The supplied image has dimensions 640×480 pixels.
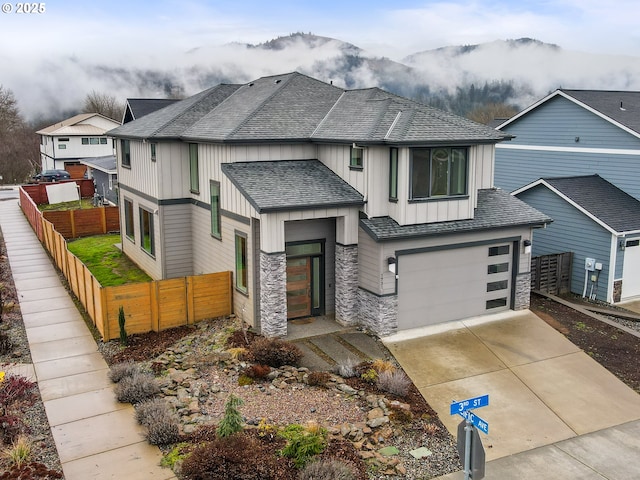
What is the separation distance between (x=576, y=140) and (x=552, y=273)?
6513 millimetres

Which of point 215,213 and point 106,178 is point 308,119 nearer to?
point 215,213

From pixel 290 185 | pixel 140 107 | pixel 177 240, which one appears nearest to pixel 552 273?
pixel 290 185

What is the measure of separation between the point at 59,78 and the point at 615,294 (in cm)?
17302

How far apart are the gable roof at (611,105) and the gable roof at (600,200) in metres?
2.12

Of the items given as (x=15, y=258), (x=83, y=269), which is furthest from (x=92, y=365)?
(x=15, y=258)

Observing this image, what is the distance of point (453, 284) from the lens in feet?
54.1

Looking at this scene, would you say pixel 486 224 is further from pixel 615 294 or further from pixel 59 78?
pixel 59 78

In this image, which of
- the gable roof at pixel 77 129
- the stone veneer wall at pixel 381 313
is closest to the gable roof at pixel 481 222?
the stone veneer wall at pixel 381 313

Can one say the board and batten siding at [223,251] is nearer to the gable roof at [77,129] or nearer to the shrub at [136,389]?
the shrub at [136,389]

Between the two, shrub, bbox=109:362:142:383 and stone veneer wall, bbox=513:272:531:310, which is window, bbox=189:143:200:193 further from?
stone veneer wall, bbox=513:272:531:310

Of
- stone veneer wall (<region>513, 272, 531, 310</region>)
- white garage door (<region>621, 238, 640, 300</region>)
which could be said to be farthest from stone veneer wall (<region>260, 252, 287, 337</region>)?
white garage door (<region>621, 238, 640, 300</region>)

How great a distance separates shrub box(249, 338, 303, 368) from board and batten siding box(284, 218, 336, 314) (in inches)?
122

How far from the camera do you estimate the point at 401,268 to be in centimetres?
1571

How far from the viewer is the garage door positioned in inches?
627
